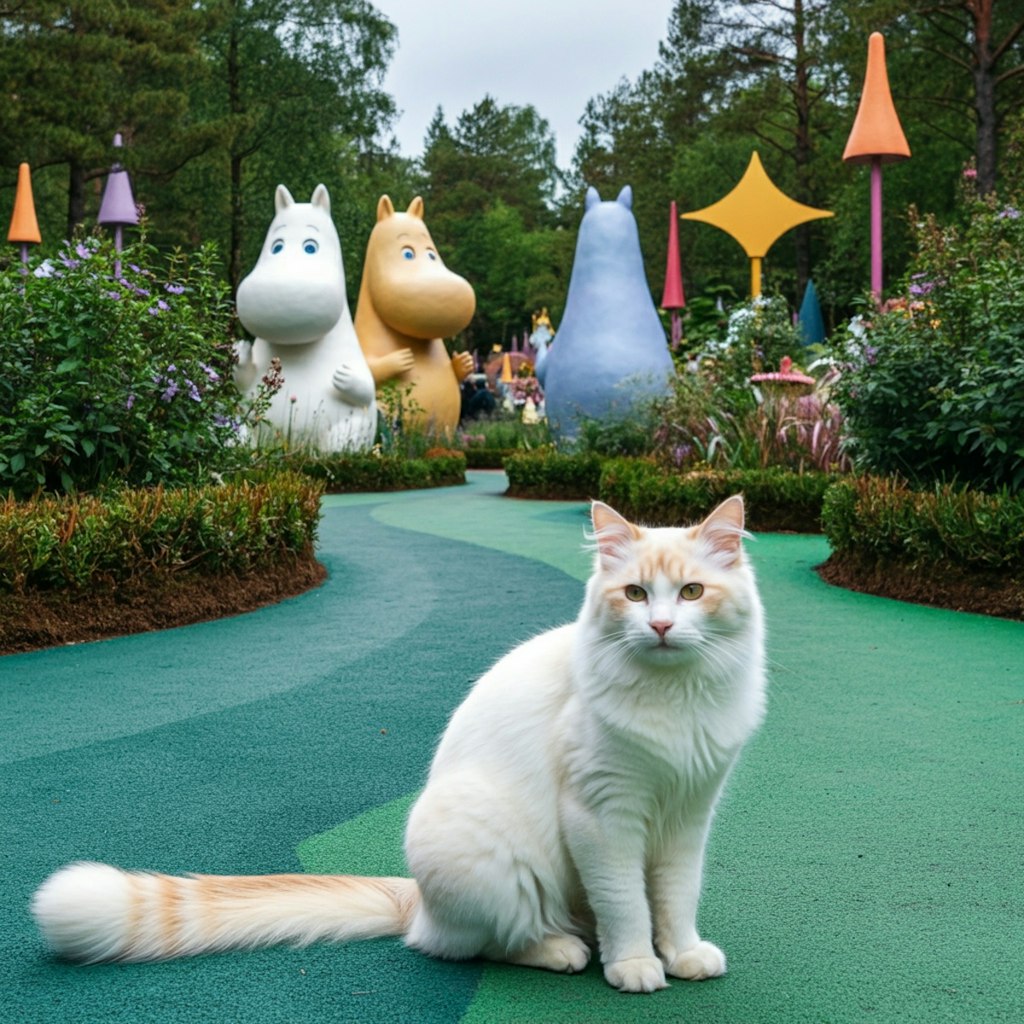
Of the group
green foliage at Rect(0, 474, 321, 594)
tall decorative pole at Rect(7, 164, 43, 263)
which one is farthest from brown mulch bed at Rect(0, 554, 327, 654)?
tall decorative pole at Rect(7, 164, 43, 263)

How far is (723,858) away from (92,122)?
21.4 m

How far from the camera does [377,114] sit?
29.4m

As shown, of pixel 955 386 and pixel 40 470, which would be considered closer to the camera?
pixel 40 470

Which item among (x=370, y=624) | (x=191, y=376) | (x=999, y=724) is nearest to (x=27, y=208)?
(x=191, y=376)

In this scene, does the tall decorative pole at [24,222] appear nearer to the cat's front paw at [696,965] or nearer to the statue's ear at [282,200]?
the statue's ear at [282,200]

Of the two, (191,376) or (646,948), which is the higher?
(191,376)

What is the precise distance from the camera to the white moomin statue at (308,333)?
14.4 metres

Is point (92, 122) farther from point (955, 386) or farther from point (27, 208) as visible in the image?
point (955, 386)

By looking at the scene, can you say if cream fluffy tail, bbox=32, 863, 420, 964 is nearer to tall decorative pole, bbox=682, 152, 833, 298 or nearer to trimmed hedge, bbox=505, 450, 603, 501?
trimmed hedge, bbox=505, 450, 603, 501

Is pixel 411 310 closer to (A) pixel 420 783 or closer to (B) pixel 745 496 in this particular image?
(B) pixel 745 496

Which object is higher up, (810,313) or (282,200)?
(282,200)

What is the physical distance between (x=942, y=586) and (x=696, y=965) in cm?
465

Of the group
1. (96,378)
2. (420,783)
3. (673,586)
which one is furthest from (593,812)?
(96,378)

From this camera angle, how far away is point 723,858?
113 inches
